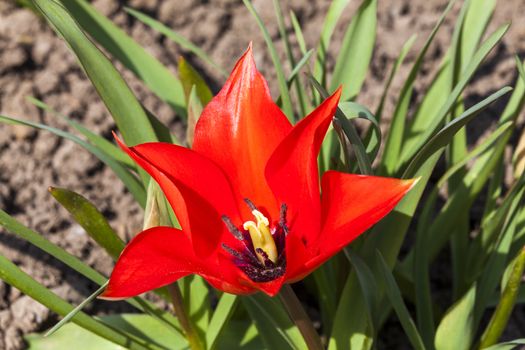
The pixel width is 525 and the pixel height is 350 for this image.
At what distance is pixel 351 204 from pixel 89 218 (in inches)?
23.3

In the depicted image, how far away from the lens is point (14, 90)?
260 cm

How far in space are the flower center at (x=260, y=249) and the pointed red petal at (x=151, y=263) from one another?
5.4 inches

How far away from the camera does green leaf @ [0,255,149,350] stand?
59.2 inches

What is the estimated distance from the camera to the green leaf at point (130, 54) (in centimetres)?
204

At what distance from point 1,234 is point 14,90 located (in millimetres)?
573

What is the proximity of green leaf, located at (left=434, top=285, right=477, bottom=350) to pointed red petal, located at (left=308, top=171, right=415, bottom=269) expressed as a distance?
494 mm

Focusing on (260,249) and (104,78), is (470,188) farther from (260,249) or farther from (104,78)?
(104,78)

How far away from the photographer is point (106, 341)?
1.90 m

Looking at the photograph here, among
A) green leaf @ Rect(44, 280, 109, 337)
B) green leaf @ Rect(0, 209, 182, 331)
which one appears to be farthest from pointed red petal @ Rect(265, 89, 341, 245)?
green leaf @ Rect(0, 209, 182, 331)

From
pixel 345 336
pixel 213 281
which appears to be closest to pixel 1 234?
pixel 345 336

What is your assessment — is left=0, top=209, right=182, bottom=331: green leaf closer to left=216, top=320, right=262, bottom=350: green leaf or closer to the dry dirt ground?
left=216, top=320, right=262, bottom=350: green leaf

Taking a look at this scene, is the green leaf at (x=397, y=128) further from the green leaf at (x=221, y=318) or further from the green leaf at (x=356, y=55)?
the green leaf at (x=221, y=318)

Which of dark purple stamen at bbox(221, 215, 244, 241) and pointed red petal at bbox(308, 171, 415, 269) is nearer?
pointed red petal at bbox(308, 171, 415, 269)

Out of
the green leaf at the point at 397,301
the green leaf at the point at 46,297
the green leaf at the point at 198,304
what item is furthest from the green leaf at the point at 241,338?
the green leaf at the point at 397,301
